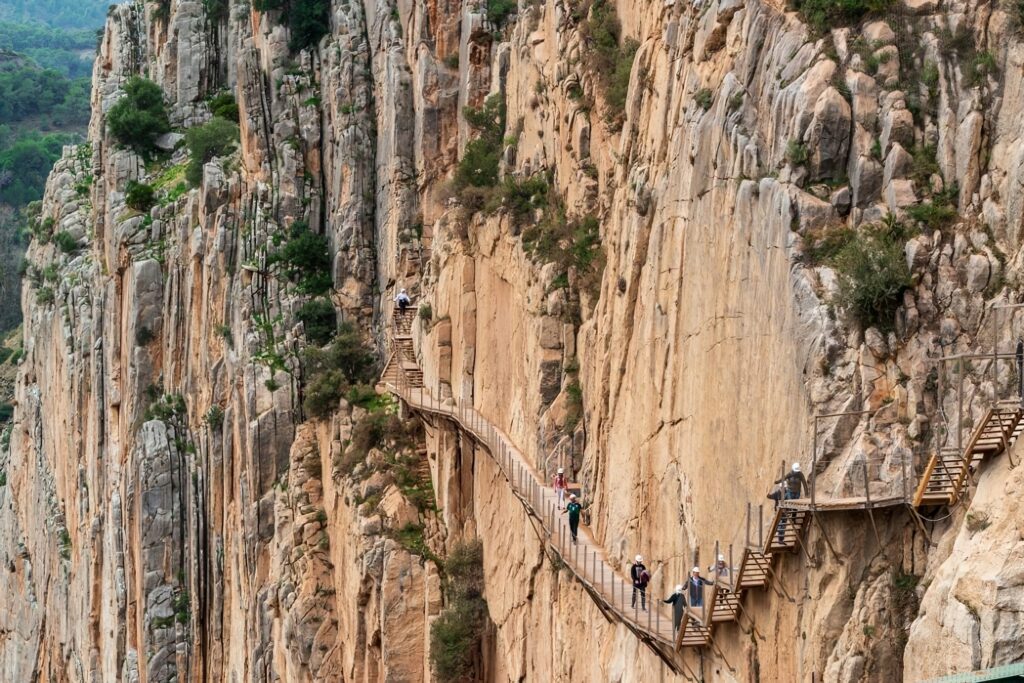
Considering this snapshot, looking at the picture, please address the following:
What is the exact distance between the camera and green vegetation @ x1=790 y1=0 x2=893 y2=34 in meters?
25.9

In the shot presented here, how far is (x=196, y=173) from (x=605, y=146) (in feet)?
121

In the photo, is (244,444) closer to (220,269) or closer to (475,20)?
(220,269)

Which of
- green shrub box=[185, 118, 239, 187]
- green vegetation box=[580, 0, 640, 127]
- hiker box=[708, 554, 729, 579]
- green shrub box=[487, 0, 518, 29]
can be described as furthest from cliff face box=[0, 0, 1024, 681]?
green shrub box=[185, 118, 239, 187]

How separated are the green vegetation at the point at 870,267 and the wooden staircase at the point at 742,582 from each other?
9.60 ft

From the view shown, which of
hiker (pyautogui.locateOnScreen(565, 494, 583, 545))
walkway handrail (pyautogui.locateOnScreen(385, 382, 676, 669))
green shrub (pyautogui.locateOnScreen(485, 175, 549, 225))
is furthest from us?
green shrub (pyautogui.locateOnScreen(485, 175, 549, 225))

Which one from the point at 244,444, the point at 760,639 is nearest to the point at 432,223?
the point at 244,444

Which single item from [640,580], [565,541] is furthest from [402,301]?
[640,580]

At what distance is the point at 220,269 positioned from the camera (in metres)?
64.4

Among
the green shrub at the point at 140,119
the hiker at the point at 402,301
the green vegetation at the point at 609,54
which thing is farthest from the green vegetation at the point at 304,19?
the green vegetation at the point at 609,54

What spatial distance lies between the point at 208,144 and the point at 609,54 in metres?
36.3

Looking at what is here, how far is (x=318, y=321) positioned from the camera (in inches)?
2361

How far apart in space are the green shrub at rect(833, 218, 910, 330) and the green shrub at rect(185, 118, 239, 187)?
4885cm

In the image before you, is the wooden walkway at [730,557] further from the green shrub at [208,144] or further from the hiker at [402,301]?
the green shrub at [208,144]

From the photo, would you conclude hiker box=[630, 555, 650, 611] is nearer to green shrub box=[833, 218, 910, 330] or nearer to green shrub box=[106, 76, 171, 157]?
green shrub box=[833, 218, 910, 330]
